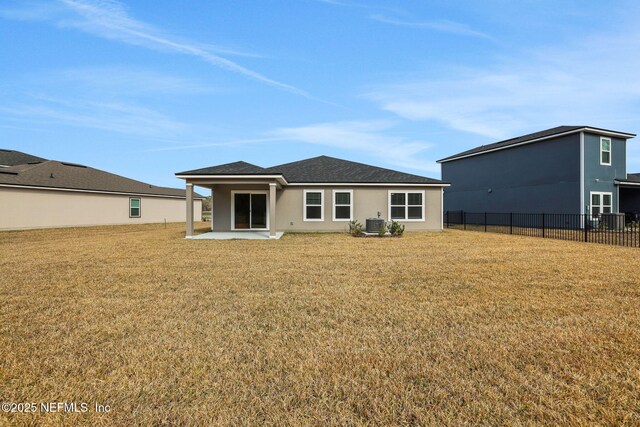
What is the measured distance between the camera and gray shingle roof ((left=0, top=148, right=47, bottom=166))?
2943 centimetres

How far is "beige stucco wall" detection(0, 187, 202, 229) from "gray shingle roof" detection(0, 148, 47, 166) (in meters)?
12.4

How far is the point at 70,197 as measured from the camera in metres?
22.8

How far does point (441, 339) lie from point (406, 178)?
617 inches

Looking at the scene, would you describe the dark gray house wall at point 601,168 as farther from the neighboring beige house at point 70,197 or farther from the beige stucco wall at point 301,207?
the neighboring beige house at point 70,197

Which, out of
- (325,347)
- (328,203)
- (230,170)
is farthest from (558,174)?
(325,347)

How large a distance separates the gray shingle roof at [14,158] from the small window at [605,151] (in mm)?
45836

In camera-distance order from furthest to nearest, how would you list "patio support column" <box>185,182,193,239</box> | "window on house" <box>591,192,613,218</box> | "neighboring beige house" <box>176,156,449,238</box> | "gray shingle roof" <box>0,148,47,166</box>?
"gray shingle roof" <box>0,148,47,166</box> → "window on house" <box>591,192,613,218</box> → "neighboring beige house" <box>176,156,449,238</box> → "patio support column" <box>185,182,193,239</box>

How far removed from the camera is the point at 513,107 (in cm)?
1722

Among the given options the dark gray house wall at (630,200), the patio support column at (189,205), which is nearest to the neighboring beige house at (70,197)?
the patio support column at (189,205)

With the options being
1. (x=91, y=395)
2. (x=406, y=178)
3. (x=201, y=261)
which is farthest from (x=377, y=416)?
(x=406, y=178)

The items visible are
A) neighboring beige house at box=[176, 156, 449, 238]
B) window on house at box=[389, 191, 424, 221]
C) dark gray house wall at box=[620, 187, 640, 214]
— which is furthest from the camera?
→ dark gray house wall at box=[620, 187, 640, 214]

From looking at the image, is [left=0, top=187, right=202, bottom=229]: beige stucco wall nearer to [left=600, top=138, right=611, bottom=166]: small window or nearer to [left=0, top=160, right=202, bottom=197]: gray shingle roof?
[left=0, top=160, right=202, bottom=197]: gray shingle roof

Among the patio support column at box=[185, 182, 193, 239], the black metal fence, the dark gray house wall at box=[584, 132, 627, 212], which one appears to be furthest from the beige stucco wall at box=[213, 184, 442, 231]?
the dark gray house wall at box=[584, 132, 627, 212]

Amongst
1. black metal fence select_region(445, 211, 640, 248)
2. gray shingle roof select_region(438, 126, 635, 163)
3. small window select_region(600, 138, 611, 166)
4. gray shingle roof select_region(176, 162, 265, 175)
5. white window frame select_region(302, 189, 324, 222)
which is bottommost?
black metal fence select_region(445, 211, 640, 248)
